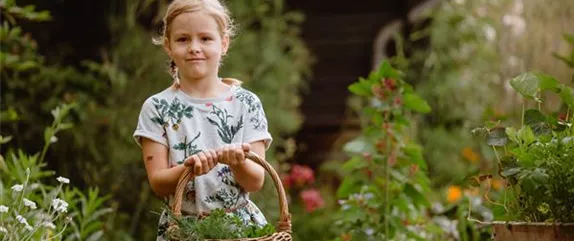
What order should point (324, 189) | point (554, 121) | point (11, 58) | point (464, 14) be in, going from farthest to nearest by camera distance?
1. point (464, 14)
2. point (324, 189)
3. point (11, 58)
4. point (554, 121)

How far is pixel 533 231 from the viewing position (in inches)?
107

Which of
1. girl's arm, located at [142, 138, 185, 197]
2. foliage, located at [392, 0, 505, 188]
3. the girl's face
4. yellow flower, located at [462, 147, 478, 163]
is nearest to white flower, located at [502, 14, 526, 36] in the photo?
foliage, located at [392, 0, 505, 188]

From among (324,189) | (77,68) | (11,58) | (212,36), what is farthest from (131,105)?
(212,36)

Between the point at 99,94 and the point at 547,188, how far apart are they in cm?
376

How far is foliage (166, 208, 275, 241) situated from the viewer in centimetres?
258

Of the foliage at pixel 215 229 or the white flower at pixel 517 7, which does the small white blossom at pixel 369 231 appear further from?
the white flower at pixel 517 7

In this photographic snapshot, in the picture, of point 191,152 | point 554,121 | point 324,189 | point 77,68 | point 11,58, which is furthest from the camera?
point 324,189

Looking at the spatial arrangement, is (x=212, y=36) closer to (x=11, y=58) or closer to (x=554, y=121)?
(x=554, y=121)

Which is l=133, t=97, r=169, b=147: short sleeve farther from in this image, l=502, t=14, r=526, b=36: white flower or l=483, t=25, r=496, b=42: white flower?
l=502, t=14, r=526, b=36: white flower

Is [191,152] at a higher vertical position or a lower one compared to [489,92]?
higher

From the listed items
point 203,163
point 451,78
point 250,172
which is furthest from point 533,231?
point 451,78

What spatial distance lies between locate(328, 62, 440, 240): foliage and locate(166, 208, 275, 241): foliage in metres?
1.76

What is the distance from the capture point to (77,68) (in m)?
6.50

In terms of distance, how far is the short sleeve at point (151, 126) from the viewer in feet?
9.60
